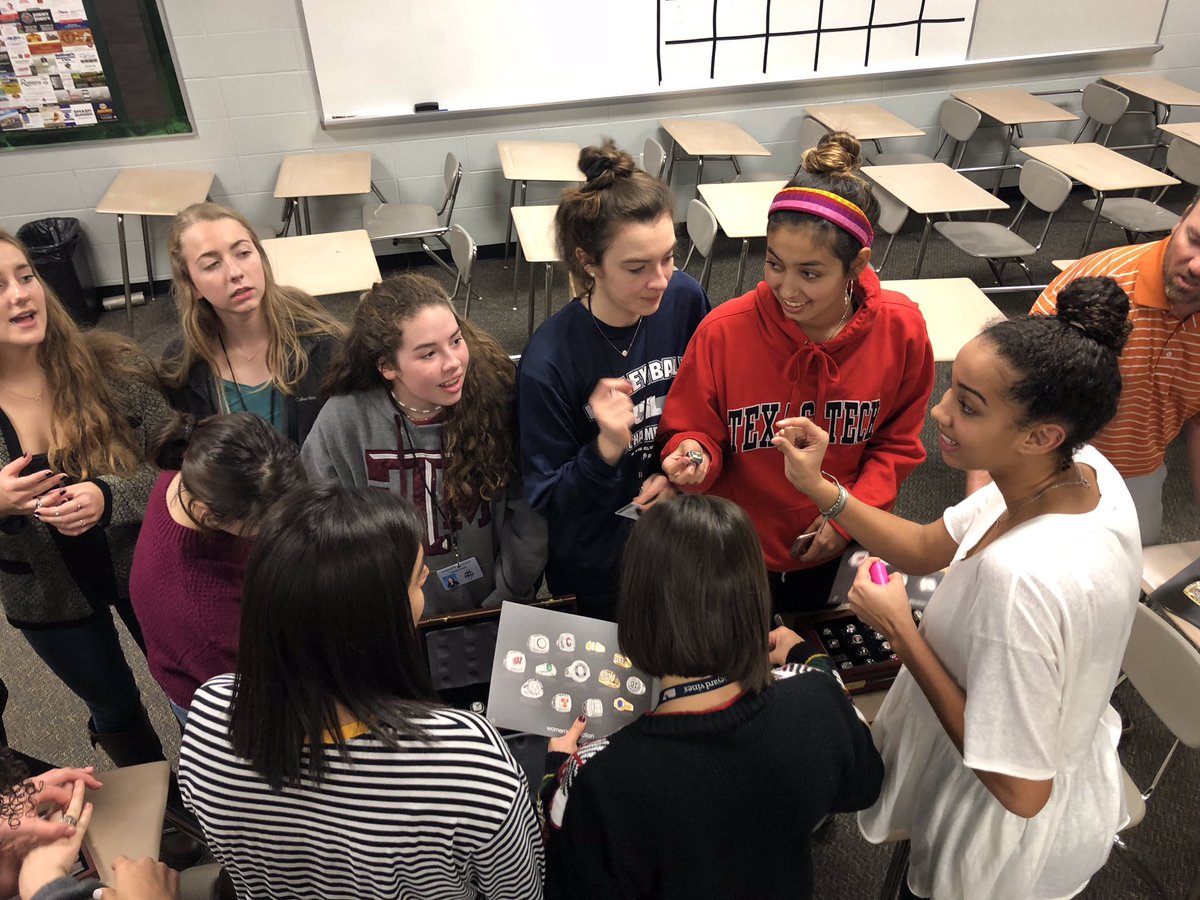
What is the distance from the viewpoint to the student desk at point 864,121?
4633 mm

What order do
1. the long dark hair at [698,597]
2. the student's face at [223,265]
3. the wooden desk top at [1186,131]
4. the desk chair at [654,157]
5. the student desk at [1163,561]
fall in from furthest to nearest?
the desk chair at [654,157] → the wooden desk top at [1186,131] → the student desk at [1163,561] → the student's face at [223,265] → the long dark hair at [698,597]

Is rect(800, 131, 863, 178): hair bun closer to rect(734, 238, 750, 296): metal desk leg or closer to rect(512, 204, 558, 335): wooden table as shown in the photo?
rect(512, 204, 558, 335): wooden table

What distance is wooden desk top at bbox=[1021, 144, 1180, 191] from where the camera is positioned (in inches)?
156

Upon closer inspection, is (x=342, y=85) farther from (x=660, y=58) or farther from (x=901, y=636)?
(x=901, y=636)

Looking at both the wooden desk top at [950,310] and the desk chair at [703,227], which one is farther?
the desk chair at [703,227]

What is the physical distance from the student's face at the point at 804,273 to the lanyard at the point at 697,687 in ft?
2.43

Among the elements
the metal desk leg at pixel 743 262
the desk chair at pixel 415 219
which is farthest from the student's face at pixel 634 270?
the desk chair at pixel 415 219

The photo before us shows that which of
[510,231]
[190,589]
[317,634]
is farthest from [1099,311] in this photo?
[510,231]

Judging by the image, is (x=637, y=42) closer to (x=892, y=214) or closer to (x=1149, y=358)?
(x=892, y=214)

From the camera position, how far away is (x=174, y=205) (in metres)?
4.07

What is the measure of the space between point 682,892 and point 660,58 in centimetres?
482

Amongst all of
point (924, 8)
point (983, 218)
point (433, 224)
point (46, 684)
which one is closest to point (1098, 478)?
point (46, 684)

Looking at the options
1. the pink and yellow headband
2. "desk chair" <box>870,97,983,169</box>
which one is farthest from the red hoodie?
"desk chair" <box>870,97,983,169</box>

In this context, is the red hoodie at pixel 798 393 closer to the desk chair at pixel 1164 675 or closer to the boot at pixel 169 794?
the desk chair at pixel 1164 675
